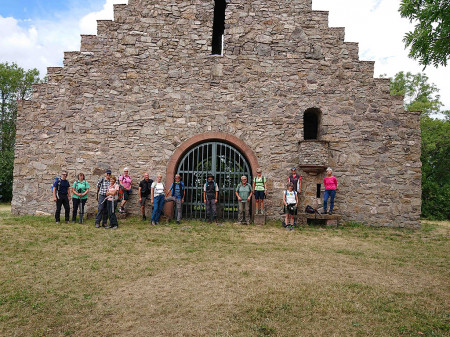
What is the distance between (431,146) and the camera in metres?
19.0

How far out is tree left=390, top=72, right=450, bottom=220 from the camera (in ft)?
48.8

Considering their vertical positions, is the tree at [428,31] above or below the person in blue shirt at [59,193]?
above

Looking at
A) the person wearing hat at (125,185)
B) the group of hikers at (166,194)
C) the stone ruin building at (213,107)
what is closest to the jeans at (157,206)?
the group of hikers at (166,194)

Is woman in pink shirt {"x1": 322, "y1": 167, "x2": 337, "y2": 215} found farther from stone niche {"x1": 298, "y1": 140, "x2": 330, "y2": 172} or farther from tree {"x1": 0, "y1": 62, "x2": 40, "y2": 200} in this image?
tree {"x1": 0, "y1": 62, "x2": 40, "y2": 200}

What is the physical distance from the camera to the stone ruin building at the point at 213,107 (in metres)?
9.85

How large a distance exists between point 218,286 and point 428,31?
509cm

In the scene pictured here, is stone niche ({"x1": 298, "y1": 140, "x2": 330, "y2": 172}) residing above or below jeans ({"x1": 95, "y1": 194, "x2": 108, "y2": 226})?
above

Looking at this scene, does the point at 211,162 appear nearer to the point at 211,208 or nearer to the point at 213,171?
the point at 213,171

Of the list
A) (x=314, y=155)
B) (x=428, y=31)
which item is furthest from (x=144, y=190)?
(x=428, y=31)

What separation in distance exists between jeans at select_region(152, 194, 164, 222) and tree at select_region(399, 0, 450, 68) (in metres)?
→ 7.20

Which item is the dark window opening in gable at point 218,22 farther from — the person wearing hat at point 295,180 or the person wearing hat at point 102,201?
the person wearing hat at point 102,201

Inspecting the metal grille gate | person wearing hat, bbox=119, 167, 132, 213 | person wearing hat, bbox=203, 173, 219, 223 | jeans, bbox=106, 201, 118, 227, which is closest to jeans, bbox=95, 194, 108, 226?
jeans, bbox=106, 201, 118, 227

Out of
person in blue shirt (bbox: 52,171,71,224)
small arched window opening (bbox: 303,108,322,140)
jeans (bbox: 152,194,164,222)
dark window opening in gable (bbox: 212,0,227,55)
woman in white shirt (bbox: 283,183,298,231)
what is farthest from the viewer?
small arched window opening (bbox: 303,108,322,140)

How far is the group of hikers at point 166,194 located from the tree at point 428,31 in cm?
476
